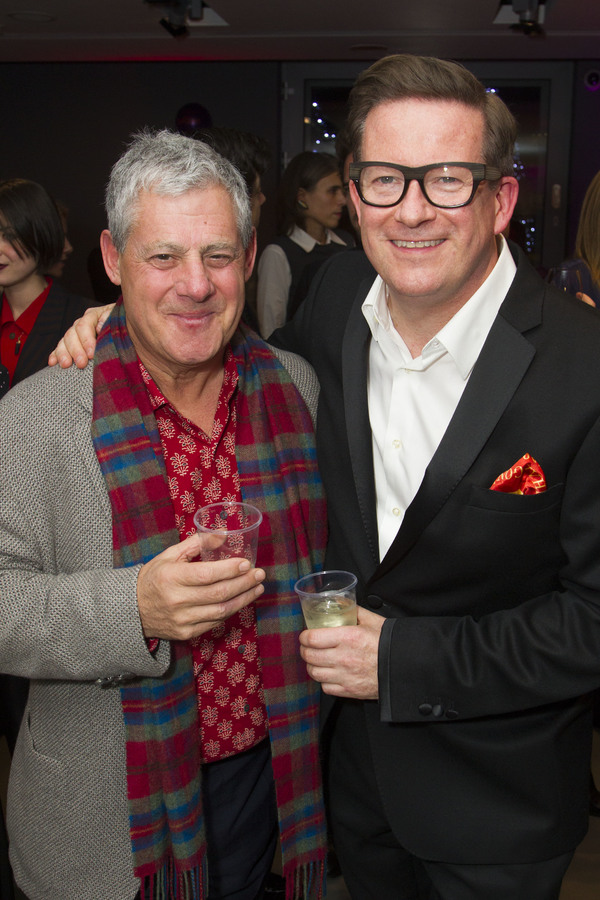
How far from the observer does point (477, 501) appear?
1461mm

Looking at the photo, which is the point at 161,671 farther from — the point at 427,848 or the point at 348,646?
the point at 427,848

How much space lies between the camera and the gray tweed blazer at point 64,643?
4.73ft

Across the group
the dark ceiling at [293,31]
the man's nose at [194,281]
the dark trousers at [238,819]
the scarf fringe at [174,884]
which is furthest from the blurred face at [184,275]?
the dark ceiling at [293,31]

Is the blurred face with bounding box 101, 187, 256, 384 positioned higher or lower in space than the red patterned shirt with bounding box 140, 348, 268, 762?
higher

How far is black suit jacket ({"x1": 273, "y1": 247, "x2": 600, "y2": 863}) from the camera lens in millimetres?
1444

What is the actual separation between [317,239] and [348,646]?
12.2 ft

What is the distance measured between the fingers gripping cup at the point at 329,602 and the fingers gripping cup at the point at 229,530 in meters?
0.12

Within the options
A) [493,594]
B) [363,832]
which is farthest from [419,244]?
[363,832]

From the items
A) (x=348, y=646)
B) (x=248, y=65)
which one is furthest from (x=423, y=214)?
(x=248, y=65)

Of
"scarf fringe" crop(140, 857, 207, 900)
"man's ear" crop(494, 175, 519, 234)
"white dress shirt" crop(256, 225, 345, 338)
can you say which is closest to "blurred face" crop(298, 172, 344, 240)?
"white dress shirt" crop(256, 225, 345, 338)

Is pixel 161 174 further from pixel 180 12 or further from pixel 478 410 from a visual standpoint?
pixel 180 12

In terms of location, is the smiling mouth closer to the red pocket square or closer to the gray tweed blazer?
the red pocket square

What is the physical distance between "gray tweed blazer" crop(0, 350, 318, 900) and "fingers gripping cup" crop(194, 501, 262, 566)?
16cm

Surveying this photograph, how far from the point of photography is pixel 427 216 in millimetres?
1481
